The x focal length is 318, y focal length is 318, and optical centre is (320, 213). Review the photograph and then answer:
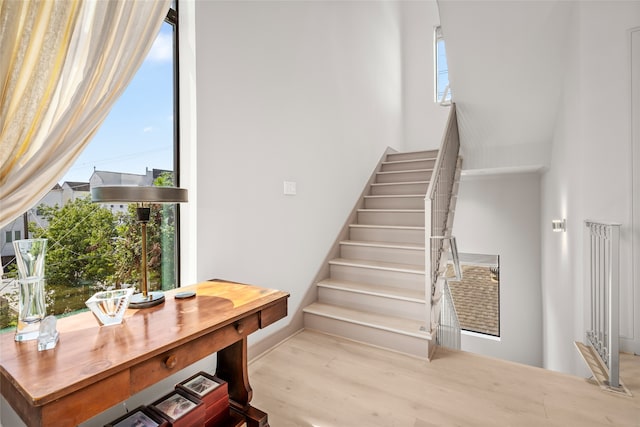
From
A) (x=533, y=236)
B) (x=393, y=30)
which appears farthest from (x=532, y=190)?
(x=393, y=30)

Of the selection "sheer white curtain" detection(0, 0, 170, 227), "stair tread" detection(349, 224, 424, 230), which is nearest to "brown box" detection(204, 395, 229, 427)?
"sheer white curtain" detection(0, 0, 170, 227)

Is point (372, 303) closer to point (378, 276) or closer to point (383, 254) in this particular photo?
point (378, 276)

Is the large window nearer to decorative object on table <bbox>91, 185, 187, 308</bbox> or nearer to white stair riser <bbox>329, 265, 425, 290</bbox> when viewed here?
decorative object on table <bbox>91, 185, 187, 308</bbox>

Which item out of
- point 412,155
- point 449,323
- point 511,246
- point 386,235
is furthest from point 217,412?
point 511,246

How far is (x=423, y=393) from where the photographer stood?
2.02 meters

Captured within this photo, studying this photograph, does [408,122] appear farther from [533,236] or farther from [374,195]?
[533,236]

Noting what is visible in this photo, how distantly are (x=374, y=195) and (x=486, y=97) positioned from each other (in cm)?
178

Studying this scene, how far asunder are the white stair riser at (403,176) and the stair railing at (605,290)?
2028 mm

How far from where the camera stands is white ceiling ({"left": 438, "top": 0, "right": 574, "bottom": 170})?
9.80ft

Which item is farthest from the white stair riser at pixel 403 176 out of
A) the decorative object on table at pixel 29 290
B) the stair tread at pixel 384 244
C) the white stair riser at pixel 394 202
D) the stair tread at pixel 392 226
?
the decorative object on table at pixel 29 290

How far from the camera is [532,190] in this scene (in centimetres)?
502

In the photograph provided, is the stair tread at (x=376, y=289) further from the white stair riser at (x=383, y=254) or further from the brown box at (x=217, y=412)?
the brown box at (x=217, y=412)

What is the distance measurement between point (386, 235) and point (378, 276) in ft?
2.06

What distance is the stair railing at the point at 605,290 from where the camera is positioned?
1.97m
